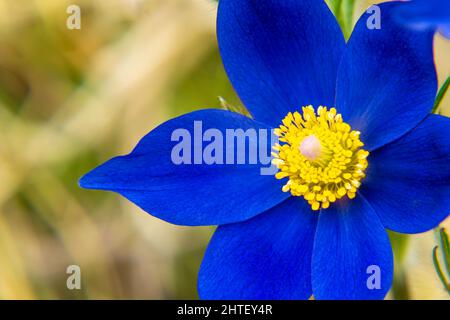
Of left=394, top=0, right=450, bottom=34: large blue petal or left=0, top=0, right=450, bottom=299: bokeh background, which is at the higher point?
left=0, top=0, right=450, bottom=299: bokeh background

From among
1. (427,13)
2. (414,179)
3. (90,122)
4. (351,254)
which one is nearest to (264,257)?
(351,254)

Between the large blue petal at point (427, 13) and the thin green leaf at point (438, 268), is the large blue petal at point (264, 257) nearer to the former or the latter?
the thin green leaf at point (438, 268)

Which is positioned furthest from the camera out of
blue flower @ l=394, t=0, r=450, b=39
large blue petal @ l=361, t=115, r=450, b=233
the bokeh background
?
the bokeh background

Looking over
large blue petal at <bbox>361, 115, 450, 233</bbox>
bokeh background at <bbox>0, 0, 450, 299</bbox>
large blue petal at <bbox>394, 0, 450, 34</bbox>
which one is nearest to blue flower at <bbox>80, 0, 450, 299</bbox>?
large blue petal at <bbox>361, 115, 450, 233</bbox>

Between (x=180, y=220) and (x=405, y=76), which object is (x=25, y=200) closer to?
(x=180, y=220)

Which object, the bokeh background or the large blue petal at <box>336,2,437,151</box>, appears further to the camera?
the bokeh background

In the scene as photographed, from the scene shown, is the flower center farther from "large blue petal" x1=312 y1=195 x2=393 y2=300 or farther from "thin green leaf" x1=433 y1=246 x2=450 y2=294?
"thin green leaf" x1=433 y1=246 x2=450 y2=294

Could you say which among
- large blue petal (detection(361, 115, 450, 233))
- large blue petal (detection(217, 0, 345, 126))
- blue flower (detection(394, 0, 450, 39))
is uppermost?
large blue petal (detection(217, 0, 345, 126))

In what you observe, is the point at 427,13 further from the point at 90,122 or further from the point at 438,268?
the point at 90,122
